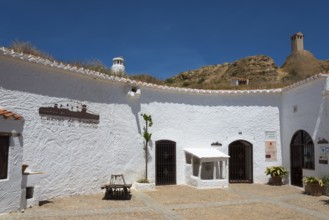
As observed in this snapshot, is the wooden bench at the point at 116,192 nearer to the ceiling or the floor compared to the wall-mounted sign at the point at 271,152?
nearer to the floor

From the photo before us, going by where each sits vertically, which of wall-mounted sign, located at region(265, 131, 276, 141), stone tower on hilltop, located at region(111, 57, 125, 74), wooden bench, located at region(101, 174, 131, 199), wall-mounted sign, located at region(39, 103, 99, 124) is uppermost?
stone tower on hilltop, located at region(111, 57, 125, 74)

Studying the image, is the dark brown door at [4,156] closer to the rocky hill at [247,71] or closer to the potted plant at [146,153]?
the potted plant at [146,153]

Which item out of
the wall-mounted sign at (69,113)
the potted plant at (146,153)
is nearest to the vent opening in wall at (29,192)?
the wall-mounted sign at (69,113)

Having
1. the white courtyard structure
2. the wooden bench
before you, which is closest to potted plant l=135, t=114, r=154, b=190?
the white courtyard structure

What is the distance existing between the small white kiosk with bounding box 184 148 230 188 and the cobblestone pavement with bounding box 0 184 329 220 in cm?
89

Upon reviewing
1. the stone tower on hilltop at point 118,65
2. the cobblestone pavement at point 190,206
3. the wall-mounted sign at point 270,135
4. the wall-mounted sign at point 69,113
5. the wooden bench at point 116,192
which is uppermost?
the stone tower on hilltop at point 118,65

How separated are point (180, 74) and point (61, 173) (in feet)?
105

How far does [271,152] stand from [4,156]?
35.6 feet

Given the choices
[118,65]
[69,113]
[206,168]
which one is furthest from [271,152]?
[69,113]

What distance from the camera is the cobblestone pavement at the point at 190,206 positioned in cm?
797

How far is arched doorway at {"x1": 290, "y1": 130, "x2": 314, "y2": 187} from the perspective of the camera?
40.8 feet

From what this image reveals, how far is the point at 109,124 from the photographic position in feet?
39.0

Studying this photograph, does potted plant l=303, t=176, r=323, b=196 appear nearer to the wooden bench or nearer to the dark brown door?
the wooden bench

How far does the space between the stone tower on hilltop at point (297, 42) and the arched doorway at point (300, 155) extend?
37.3 metres
